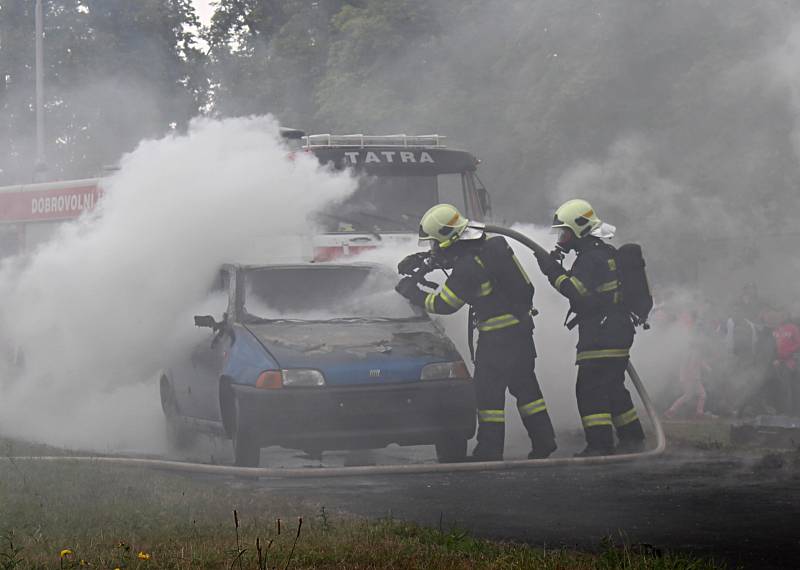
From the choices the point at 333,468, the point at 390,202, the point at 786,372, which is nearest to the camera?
the point at 333,468

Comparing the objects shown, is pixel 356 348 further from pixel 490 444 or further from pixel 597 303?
pixel 597 303

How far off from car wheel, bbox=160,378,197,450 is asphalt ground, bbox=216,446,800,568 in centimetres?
199

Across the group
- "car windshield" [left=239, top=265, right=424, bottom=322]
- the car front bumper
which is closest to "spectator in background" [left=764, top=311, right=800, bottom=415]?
"car windshield" [left=239, top=265, right=424, bottom=322]

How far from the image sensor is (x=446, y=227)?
33.9ft

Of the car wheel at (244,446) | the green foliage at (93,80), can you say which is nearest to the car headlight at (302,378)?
the car wheel at (244,446)

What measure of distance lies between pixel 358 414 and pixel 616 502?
227cm

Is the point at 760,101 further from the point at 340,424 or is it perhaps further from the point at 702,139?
the point at 340,424

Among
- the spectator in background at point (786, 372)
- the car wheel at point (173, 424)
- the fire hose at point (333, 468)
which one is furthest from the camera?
the spectator in background at point (786, 372)

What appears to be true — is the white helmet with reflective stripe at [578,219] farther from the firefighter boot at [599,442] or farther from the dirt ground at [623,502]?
Result: the dirt ground at [623,502]

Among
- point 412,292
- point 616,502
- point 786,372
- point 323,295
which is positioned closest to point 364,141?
point 323,295

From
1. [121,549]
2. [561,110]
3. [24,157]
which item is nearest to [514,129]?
[561,110]

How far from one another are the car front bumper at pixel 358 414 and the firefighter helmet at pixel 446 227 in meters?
1.11

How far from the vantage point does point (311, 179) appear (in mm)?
12391

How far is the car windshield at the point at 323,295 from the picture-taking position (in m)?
10.7
